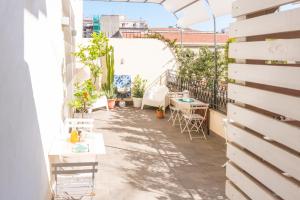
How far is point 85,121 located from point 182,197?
2221 mm

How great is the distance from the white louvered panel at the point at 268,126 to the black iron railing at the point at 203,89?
5.03 m

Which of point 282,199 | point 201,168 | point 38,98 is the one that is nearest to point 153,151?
point 201,168

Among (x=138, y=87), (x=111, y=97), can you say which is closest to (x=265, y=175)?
(x=111, y=97)

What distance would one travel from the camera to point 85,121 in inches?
251

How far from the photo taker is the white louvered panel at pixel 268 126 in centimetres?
163

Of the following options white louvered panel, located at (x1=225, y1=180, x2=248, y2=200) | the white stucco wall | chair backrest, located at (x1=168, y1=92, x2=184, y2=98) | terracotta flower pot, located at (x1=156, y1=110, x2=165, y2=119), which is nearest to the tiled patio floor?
terracotta flower pot, located at (x1=156, y1=110, x2=165, y2=119)

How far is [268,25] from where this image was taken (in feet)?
6.11

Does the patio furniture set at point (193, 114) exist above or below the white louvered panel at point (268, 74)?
below

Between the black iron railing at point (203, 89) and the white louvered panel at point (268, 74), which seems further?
the black iron railing at point (203, 89)

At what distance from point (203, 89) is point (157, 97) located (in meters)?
2.31

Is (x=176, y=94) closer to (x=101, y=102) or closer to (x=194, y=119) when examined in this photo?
(x=194, y=119)

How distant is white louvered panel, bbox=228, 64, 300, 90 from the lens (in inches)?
64.1

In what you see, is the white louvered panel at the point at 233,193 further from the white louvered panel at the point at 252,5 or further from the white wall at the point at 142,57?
the white wall at the point at 142,57

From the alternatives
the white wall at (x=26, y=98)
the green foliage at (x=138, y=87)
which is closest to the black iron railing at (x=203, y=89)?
the green foliage at (x=138, y=87)
